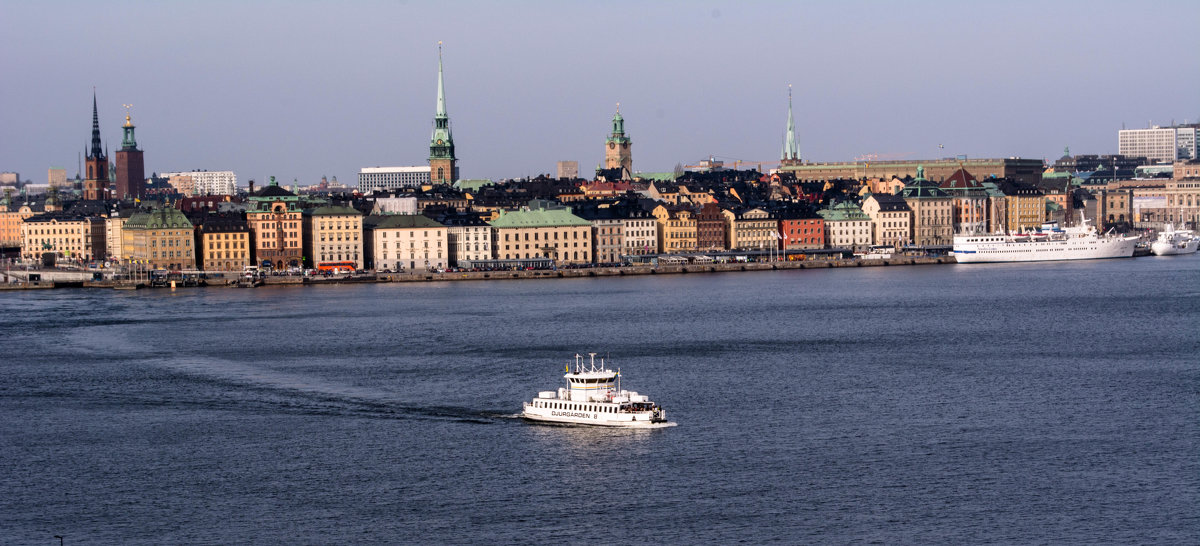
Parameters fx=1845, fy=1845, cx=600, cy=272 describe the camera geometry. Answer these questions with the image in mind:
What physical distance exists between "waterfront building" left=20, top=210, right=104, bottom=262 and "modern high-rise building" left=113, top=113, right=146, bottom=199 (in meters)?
42.4

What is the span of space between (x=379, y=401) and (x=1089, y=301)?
25.4m

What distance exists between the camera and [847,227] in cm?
7975

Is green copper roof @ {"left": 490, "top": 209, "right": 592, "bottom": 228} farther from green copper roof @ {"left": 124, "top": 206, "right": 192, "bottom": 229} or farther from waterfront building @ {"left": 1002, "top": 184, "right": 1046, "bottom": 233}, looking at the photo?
waterfront building @ {"left": 1002, "top": 184, "right": 1046, "bottom": 233}

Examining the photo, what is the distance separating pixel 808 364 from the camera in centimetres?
3347

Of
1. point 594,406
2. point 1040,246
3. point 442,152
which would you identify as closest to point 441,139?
point 442,152

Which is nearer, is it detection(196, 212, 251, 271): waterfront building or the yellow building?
the yellow building

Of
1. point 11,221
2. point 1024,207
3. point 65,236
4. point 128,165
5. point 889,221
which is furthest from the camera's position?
point 128,165

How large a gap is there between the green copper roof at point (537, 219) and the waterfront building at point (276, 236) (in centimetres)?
769

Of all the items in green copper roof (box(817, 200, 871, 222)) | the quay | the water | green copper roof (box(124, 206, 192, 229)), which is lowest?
the water

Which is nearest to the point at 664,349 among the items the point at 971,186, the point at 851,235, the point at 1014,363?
the point at 1014,363

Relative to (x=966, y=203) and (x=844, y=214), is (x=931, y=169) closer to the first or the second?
(x=966, y=203)

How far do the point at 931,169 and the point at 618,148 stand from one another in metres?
18.8

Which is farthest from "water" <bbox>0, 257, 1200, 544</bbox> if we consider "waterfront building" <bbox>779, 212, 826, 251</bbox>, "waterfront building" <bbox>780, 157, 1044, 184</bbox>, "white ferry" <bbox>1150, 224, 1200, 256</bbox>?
"waterfront building" <bbox>780, 157, 1044, 184</bbox>

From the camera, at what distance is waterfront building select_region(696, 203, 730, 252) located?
7700 centimetres
